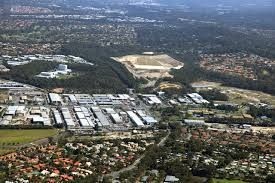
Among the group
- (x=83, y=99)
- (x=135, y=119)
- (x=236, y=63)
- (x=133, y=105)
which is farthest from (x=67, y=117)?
(x=236, y=63)

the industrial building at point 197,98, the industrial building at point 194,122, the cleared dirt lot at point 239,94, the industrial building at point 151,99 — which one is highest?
the industrial building at point 194,122

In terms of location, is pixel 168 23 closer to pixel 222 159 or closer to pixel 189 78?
pixel 189 78

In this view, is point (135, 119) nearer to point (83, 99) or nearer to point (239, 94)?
point (83, 99)

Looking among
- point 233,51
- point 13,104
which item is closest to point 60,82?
point 13,104

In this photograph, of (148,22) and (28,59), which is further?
(148,22)

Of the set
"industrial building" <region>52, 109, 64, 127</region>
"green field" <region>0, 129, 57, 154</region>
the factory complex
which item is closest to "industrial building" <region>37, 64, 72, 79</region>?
the factory complex

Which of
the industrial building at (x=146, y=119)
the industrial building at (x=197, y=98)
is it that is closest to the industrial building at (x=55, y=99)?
the industrial building at (x=146, y=119)

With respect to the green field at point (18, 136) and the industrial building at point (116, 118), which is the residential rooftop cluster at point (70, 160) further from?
the industrial building at point (116, 118)
